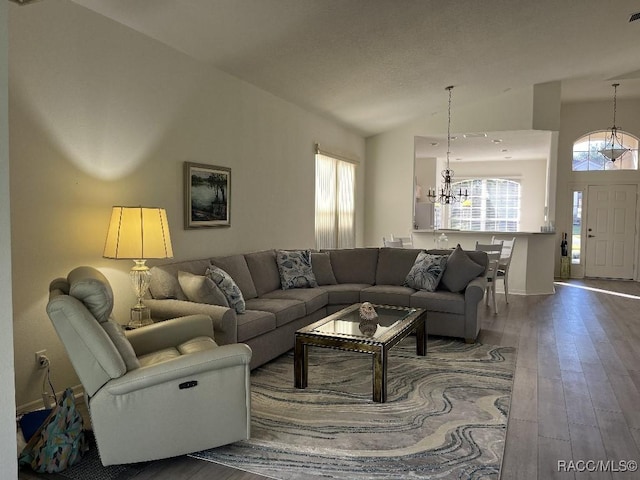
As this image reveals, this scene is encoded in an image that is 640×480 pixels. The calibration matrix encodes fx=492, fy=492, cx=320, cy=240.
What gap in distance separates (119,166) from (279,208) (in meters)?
2.63

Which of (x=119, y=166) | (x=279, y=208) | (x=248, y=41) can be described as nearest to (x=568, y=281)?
(x=279, y=208)

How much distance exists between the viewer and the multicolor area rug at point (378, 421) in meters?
2.52

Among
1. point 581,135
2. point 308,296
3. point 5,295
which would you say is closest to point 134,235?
point 5,295

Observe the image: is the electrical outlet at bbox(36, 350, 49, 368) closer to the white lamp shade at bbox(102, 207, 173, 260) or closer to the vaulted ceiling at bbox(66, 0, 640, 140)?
the white lamp shade at bbox(102, 207, 173, 260)

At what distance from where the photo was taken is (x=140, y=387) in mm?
2387

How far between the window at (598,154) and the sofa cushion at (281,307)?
8.10 meters

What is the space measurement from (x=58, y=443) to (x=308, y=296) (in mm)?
2765

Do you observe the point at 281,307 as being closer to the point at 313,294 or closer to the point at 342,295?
the point at 313,294

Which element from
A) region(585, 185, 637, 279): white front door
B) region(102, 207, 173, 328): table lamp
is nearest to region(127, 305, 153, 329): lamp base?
region(102, 207, 173, 328): table lamp

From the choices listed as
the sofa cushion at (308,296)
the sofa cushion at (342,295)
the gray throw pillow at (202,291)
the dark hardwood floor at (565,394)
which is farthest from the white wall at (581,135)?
the gray throw pillow at (202,291)

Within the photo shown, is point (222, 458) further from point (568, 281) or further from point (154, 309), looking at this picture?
point (568, 281)

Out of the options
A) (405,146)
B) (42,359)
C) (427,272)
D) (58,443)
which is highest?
(405,146)

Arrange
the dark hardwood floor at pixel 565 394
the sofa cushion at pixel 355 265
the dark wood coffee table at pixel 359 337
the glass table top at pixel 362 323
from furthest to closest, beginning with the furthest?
the sofa cushion at pixel 355 265 → the glass table top at pixel 362 323 → the dark wood coffee table at pixel 359 337 → the dark hardwood floor at pixel 565 394

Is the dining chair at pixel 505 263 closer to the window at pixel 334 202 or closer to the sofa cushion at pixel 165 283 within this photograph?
the window at pixel 334 202
